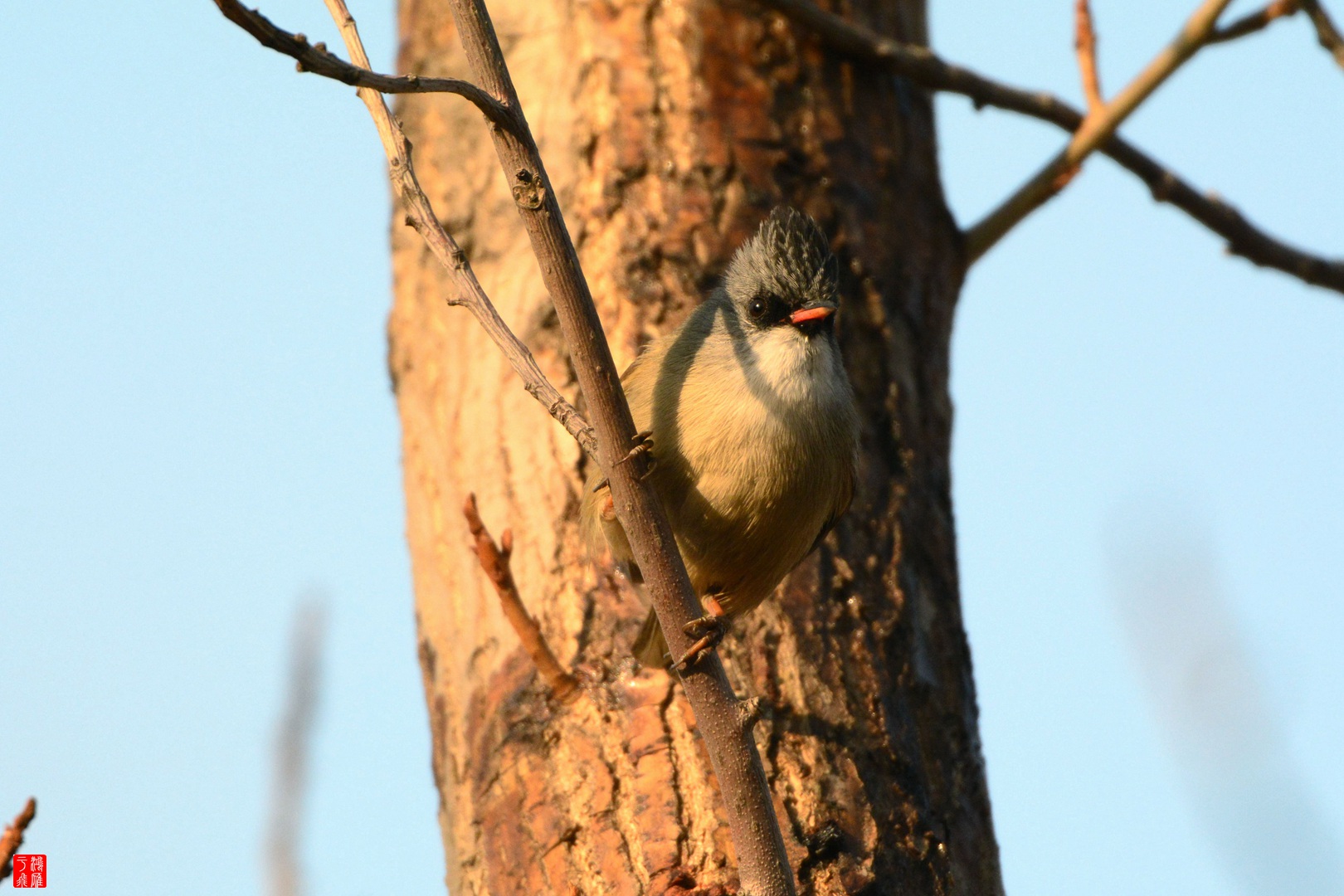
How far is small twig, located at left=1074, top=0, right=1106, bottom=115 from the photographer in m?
4.61

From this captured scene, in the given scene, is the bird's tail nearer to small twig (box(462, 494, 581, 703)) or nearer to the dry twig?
small twig (box(462, 494, 581, 703))

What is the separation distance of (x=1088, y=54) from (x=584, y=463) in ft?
7.30

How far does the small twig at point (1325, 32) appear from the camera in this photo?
4.43 meters

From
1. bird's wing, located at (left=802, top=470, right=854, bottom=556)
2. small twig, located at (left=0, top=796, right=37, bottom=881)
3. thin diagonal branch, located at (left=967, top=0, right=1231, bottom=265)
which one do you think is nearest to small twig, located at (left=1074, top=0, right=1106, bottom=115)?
thin diagonal branch, located at (left=967, top=0, right=1231, bottom=265)

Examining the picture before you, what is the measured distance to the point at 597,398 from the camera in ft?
8.51

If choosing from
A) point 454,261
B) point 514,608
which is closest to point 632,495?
point 454,261

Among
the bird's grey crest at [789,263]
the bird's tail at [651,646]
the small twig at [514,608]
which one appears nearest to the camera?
the small twig at [514,608]

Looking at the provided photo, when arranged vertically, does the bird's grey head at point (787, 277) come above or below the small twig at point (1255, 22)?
below

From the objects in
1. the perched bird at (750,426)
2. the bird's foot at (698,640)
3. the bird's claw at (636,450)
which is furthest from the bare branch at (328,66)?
the perched bird at (750,426)

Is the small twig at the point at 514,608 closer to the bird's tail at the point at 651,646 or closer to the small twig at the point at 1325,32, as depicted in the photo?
the bird's tail at the point at 651,646

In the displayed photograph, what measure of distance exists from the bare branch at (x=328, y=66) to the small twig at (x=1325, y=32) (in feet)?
10.4

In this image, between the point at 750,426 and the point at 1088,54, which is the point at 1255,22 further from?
the point at 750,426

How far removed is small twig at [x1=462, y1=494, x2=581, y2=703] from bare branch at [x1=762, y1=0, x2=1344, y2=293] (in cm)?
202

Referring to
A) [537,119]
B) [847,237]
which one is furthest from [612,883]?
[537,119]
